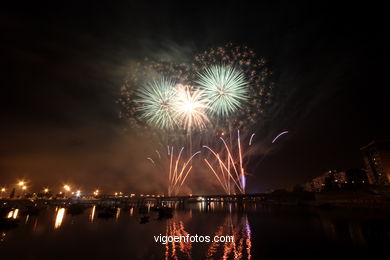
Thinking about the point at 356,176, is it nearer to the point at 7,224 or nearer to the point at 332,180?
the point at 332,180

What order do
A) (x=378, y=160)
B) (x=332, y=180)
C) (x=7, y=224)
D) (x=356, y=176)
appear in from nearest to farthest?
(x=7, y=224) → (x=378, y=160) → (x=332, y=180) → (x=356, y=176)

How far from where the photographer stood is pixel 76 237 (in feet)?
120

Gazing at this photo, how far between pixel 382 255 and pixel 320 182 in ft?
637

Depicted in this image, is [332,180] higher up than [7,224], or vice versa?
[332,180]

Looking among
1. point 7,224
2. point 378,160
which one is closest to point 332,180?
point 378,160

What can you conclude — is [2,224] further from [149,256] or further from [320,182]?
[320,182]

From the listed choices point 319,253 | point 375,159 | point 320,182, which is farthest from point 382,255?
point 320,182

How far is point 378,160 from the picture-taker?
116 meters

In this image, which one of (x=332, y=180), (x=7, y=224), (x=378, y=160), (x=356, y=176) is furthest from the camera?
(x=356, y=176)

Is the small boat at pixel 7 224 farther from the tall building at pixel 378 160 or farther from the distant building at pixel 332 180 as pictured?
the distant building at pixel 332 180

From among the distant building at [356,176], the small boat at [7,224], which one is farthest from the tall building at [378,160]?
the small boat at [7,224]

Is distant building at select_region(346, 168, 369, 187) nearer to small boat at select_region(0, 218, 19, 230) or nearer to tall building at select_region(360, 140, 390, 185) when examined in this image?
tall building at select_region(360, 140, 390, 185)

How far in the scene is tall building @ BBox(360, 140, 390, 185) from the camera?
354 feet

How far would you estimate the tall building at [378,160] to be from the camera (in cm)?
10804
